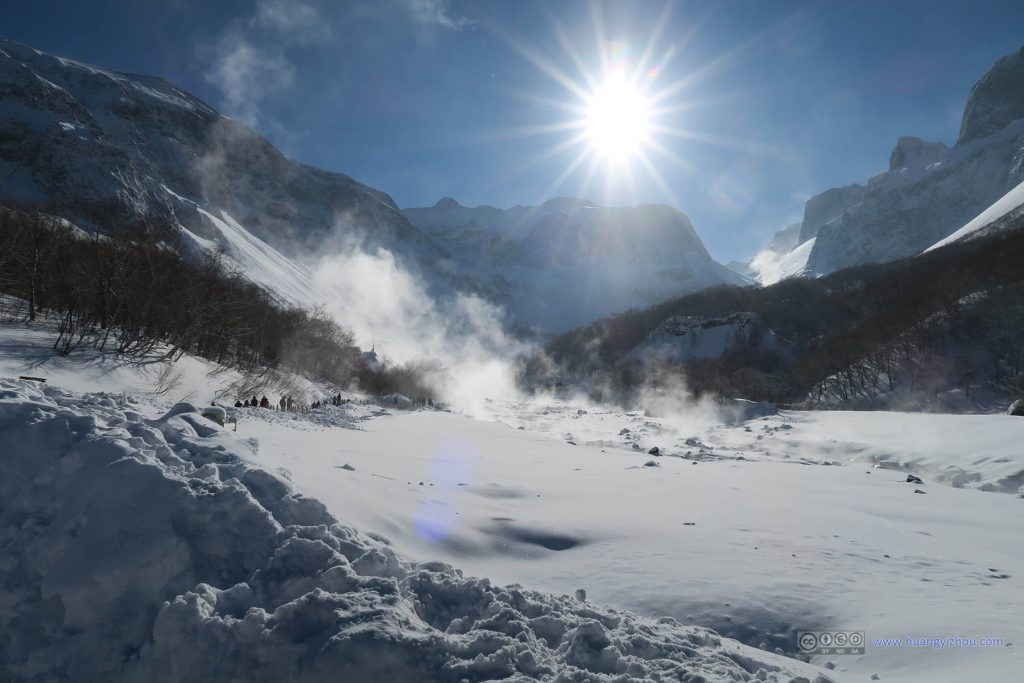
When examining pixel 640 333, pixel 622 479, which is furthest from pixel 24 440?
pixel 640 333

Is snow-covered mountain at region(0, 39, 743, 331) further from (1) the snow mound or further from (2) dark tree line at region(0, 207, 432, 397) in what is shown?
(1) the snow mound

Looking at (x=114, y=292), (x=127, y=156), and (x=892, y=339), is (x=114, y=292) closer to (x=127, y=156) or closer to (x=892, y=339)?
(x=892, y=339)

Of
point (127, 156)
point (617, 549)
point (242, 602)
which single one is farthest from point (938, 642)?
point (127, 156)

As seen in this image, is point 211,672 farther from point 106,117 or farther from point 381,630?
point 106,117

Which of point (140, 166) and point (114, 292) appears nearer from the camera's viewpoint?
point (114, 292)

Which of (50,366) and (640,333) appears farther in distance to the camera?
(640,333)

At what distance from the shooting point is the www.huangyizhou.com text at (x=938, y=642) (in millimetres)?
3908

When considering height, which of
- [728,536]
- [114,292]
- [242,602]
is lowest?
[242,602]

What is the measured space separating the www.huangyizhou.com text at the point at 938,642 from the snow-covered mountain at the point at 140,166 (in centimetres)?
3341

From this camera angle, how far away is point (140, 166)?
99.1 metres

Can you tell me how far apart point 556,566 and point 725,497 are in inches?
203

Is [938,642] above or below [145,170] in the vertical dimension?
below

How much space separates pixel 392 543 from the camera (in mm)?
4805

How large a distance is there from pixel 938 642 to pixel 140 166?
12797 cm
